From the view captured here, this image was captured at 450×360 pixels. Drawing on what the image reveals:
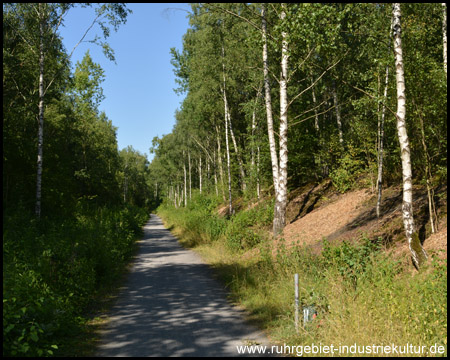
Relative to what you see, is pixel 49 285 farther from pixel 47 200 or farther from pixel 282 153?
pixel 47 200

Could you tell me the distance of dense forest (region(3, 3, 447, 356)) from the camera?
23.7 ft

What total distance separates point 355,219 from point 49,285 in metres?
9.45

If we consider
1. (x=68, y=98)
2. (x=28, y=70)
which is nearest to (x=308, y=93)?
(x=28, y=70)

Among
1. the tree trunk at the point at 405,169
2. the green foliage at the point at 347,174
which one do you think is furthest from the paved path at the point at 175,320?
the green foliage at the point at 347,174

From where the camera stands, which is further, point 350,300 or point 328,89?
point 328,89

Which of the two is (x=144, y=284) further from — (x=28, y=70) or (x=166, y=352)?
(x=28, y=70)

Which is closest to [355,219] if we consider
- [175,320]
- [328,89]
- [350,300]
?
[350,300]

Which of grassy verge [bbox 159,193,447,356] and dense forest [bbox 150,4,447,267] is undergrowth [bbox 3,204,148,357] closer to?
grassy verge [bbox 159,193,447,356]

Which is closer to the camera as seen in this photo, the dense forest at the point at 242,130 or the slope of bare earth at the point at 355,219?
the dense forest at the point at 242,130

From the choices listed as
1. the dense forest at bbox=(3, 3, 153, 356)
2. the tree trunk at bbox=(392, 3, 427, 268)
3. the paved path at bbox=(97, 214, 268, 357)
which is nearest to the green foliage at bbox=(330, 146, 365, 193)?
the tree trunk at bbox=(392, 3, 427, 268)

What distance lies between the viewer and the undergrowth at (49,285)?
4824 millimetres

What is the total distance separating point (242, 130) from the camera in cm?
3344

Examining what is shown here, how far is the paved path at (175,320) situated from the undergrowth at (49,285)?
2.18 ft

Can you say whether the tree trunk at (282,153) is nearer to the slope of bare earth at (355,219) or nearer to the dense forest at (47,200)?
the slope of bare earth at (355,219)
